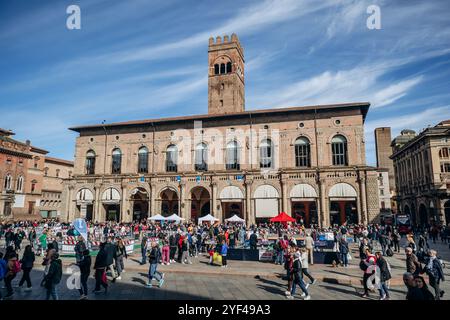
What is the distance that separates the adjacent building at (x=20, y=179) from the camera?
4594 centimetres

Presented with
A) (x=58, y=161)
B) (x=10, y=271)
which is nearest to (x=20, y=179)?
(x=58, y=161)

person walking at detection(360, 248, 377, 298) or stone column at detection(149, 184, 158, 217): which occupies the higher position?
stone column at detection(149, 184, 158, 217)

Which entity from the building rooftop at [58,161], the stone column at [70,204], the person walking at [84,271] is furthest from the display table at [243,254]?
the building rooftop at [58,161]

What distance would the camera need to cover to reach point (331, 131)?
33.7 m

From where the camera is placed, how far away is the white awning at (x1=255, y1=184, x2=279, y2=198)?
3366cm

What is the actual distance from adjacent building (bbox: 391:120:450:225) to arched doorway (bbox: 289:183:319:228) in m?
14.7

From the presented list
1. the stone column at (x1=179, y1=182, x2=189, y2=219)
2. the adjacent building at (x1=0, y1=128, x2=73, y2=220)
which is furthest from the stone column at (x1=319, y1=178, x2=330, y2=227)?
the adjacent building at (x1=0, y1=128, x2=73, y2=220)

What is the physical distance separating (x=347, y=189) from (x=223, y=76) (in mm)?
29135

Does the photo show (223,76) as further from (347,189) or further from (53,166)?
(53,166)

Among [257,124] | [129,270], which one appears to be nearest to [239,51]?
[257,124]

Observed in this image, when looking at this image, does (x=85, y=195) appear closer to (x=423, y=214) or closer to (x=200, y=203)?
(x=200, y=203)

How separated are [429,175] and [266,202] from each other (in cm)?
2590

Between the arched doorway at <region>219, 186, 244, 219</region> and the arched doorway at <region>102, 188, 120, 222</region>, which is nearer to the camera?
the arched doorway at <region>219, 186, 244, 219</region>

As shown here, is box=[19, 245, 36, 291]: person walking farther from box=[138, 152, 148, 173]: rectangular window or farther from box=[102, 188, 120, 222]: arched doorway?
box=[102, 188, 120, 222]: arched doorway
